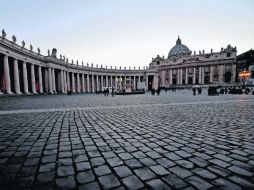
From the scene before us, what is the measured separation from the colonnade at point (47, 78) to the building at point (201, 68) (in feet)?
83.4

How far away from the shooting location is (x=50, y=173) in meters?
2.65

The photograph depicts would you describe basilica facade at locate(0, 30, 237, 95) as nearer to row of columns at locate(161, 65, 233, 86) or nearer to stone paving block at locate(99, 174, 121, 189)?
row of columns at locate(161, 65, 233, 86)

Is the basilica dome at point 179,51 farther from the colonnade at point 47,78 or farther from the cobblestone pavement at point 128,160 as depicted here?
the cobblestone pavement at point 128,160

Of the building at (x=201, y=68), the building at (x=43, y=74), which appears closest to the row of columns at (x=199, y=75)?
the building at (x=201, y=68)

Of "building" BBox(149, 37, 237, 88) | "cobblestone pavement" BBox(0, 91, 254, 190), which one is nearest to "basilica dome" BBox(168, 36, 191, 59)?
"building" BBox(149, 37, 237, 88)

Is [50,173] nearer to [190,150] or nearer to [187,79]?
[190,150]

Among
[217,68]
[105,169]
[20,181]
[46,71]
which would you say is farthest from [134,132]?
[217,68]

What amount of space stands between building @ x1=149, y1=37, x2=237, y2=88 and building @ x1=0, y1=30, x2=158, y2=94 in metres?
19.0

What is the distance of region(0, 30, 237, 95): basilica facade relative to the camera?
33438 mm

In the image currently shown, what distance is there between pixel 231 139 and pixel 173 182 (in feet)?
9.42

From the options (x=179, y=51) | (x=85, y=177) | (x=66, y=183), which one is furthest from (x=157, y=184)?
(x=179, y=51)

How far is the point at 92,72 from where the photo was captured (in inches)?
2761

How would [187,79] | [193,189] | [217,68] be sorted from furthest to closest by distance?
[187,79]
[217,68]
[193,189]

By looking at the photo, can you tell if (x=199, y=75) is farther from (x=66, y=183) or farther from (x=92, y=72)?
(x=66, y=183)
